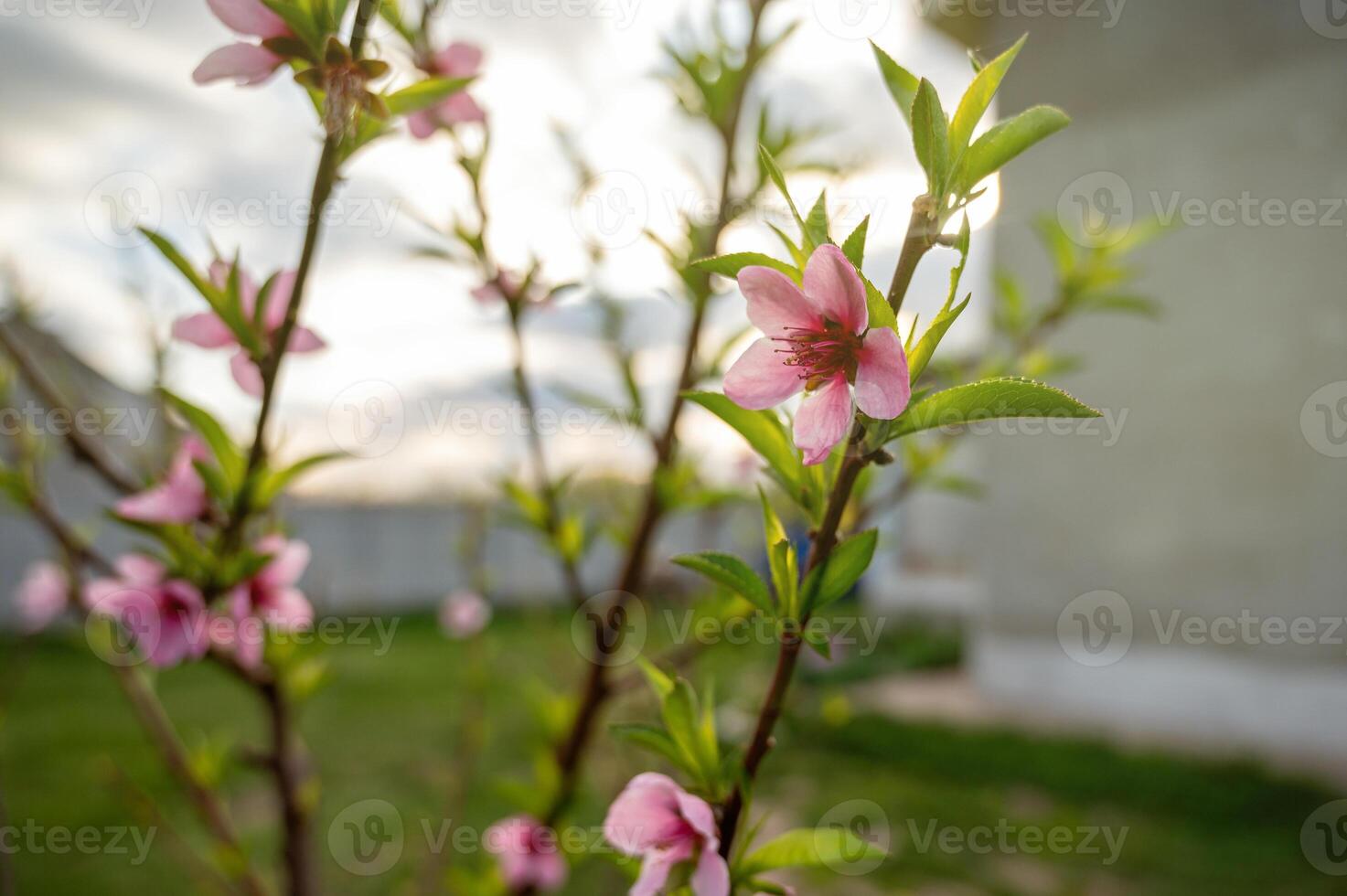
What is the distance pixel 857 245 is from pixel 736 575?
17 cm

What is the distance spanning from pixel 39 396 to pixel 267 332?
25cm

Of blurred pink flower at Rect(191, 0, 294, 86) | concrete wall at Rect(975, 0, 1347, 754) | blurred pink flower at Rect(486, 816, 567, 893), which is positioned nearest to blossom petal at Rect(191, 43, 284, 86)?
blurred pink flower at Rect(191, 0, 294, 86)

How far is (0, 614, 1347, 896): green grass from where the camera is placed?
2652mm

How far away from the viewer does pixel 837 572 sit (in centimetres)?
42

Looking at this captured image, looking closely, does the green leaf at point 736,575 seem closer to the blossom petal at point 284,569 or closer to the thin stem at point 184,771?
the blossom petal at point 284,569

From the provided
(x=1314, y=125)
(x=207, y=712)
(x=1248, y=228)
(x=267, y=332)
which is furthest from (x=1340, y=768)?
(x=207, y=712)

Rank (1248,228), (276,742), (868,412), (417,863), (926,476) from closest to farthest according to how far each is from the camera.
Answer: (868,412) → (276,742) → (926,476) → (417,863) → (1248,228)

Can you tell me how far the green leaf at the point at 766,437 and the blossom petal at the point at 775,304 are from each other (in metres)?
0.04

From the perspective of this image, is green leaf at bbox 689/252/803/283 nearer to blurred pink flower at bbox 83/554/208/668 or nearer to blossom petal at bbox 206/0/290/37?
blossom petal at bbox 206/0/290/37

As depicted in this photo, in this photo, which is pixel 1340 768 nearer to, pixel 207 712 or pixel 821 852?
pixel 821 852

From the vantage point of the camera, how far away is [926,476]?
38.8 inches

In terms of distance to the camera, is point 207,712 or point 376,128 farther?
point 207,712

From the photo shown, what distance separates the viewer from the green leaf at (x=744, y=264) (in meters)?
0.41

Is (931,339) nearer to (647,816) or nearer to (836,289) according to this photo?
(836,289)
